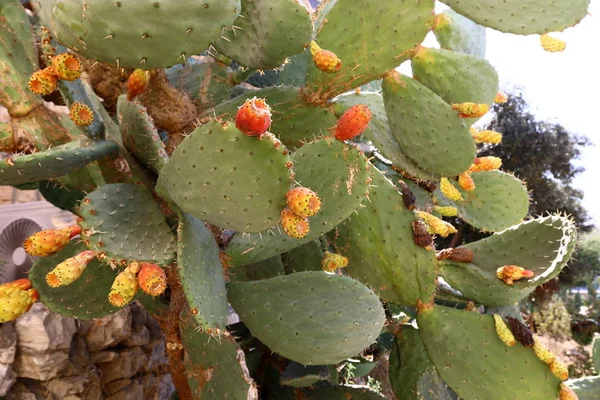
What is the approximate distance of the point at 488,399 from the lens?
1.40m

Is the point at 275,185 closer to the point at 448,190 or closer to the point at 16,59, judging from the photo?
the point at 16,59

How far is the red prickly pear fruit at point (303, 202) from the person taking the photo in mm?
863

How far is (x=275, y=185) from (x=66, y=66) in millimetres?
568

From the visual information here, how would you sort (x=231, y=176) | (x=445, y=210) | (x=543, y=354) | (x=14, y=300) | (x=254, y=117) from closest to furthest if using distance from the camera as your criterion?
(x=254, y=117)
(x=231, y=176)
(x=14, y=300)
(x=543, y=354)
(x=445, y=210)

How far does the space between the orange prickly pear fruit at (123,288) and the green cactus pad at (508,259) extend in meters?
1.00

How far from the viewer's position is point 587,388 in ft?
5.57

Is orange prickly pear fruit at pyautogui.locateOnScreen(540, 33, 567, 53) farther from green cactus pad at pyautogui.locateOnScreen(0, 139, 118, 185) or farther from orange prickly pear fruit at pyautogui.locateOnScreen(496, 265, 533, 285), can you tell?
green cactus pad at pyautogui.locateOnScreen(0, 139, 118, 185)

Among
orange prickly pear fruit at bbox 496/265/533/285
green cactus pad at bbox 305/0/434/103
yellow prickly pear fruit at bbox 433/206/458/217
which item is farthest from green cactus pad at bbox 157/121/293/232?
yellow prickly pear fruit at bbox 433/206/458/217

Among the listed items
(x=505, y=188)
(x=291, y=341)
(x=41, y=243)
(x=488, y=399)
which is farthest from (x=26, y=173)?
(x=505, y=188)

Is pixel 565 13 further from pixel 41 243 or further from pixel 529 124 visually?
pixel 529 124

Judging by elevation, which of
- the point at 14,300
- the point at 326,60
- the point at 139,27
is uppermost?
the point at 139,27

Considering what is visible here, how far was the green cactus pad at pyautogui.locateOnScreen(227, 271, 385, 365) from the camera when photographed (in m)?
1.17

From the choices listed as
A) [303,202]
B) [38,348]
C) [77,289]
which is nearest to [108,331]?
[38,348]

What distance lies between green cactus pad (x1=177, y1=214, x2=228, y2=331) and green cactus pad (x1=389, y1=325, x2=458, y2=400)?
0.79 m
